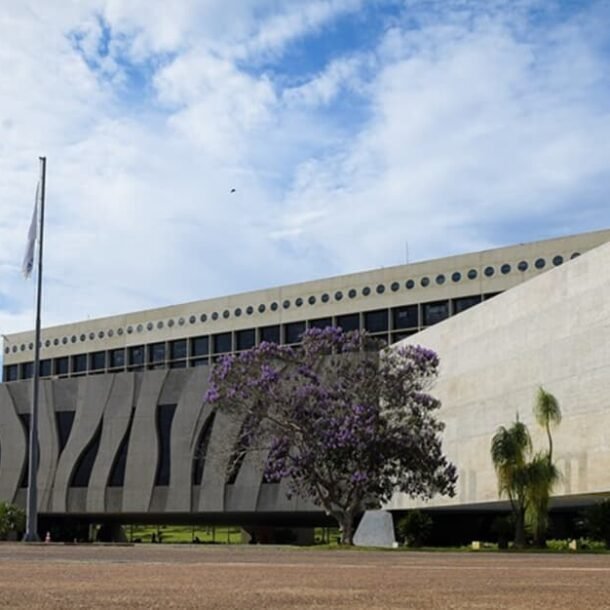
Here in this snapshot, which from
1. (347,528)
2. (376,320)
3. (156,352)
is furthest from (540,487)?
(156,352)

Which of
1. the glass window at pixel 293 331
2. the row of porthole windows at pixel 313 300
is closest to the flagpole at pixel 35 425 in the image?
the row of porthole windows at pixel 313 300

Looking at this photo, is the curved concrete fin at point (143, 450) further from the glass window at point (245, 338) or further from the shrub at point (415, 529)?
the shrub at point (415, 529)

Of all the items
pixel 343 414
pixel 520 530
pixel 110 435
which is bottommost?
pixel 520 530

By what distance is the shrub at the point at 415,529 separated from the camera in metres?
43.5

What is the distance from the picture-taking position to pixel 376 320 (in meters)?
68.8

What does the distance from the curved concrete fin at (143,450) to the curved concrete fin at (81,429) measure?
7.99ft

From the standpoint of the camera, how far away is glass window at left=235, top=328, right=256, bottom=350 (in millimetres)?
74625

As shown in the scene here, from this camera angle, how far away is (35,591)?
9930 millimetres

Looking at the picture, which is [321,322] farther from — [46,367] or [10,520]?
[46,367]

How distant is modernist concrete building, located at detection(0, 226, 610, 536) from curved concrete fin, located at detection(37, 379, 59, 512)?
3.1 inches

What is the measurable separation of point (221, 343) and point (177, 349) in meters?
4.52

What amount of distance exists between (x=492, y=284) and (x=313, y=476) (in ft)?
82.1

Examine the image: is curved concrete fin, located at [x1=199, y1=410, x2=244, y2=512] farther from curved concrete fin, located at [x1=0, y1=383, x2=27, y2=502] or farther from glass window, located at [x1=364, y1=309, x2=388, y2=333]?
glass window, located at [x1=364, y1=309, x2=388, y2=333]

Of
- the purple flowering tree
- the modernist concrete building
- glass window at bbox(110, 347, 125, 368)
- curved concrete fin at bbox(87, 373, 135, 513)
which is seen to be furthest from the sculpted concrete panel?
glass window at bbox(110, 347, 125, 368)
